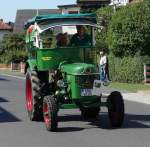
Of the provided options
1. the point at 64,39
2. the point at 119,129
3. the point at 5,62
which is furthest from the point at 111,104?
the point at 5,62

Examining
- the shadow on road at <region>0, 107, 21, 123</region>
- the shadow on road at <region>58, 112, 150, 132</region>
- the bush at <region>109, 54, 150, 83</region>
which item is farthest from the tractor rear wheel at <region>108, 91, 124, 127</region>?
the bush at <region>109, 54, 150, 83</region>

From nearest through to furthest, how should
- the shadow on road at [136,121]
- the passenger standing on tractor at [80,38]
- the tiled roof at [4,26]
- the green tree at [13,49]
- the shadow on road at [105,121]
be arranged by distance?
the shadow on road at [105,121] < the shadow on road at [136,121] < the passenger standing on tractor at [80,38] < the green tree at [13,49] < the tiled roof at [4,26]

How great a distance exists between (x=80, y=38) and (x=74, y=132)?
114 inches

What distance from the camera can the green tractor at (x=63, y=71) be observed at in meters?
14.1

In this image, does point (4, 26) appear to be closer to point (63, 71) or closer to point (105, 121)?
point (105, 121)

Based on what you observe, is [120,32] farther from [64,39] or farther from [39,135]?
[39,135]

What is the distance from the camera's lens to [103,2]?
3002 inches

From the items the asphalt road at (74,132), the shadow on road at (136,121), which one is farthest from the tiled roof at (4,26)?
the shadow on road at (136,121)

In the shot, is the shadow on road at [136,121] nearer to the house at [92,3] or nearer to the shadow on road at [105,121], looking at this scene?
the shadow on road at [105,121]

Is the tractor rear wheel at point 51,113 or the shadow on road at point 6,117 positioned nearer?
the tractor rear wheel at point 51,113

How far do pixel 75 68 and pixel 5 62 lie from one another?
2655 inches

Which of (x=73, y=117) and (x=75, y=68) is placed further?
(x=73, y=117)

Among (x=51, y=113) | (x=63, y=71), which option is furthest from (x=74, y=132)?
(x=63, y=71)

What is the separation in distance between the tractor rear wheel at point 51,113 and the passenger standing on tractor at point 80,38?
2141 millimetres
